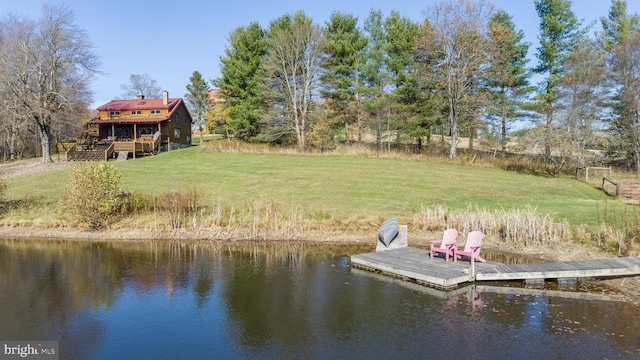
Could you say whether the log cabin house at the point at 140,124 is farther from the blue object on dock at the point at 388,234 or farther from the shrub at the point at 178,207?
→ the blue object on dock at the point at 388,234

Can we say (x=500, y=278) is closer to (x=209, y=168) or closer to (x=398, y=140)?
(x=209, y=168)

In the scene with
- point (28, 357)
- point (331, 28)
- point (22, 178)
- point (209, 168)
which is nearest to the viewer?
point (28, 357)

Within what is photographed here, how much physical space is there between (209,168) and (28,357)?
84.7 feet

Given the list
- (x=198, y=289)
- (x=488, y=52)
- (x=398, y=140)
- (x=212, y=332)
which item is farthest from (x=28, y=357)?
(x=488, y=52)

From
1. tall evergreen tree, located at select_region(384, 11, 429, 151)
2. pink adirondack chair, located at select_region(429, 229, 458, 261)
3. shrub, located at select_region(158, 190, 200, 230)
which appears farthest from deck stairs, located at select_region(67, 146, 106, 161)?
pink adirondack chair, located at select_region(429, 229, 458, 261)

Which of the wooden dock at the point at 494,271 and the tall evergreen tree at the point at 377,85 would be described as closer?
the wooden dock at the point at 494,271

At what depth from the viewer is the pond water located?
8820mm

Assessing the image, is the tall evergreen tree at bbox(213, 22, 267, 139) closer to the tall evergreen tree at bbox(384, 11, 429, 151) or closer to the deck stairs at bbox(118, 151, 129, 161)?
the deck stairs at bbox(118, 151, 129, 161)

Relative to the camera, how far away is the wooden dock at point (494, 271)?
41.2ft

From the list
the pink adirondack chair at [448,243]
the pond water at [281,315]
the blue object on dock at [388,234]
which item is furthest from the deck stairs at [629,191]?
the pond water at [281,315]

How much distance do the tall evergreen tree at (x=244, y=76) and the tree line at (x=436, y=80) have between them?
126 mm

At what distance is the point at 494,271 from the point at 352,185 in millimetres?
15238

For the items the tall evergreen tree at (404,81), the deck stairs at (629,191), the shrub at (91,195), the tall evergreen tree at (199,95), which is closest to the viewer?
the shrub at (91,195)

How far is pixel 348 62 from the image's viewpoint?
46.1 m
